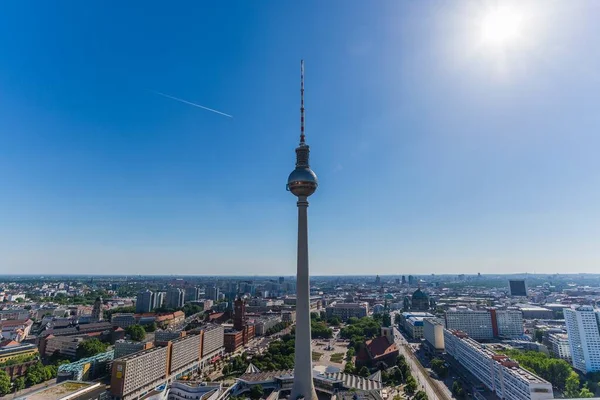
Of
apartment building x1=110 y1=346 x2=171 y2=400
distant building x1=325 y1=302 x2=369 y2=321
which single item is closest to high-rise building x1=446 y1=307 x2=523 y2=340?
distant building x1=325 y1=302 x2=369 y2=321

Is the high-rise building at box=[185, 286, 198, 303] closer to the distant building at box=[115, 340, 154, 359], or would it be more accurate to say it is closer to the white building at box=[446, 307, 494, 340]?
the distant building at box=[115, 340, 154, 359]

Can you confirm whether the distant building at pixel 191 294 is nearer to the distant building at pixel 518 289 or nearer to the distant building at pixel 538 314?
the distant building at pixel 538 314

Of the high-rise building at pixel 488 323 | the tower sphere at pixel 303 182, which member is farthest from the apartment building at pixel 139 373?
the high-rise building at pixel 488 323

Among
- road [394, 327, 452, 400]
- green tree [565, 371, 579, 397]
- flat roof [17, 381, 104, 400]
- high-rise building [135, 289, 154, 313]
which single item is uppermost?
high-rise building [135, 289, 154, 313]

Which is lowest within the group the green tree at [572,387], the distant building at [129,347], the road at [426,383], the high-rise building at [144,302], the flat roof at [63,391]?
the road at [426,383]

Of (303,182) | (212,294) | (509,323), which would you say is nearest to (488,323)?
(509,323)

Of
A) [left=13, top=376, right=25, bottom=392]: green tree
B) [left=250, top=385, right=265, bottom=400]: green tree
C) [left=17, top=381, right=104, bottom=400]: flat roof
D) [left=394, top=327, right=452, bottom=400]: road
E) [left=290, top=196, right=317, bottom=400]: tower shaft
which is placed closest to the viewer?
[left=17, top=381, right=104, bottom=400]: flat roof

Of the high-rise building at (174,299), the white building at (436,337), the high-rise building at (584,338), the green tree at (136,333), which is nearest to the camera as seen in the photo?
the high-rise building at (584,338)
